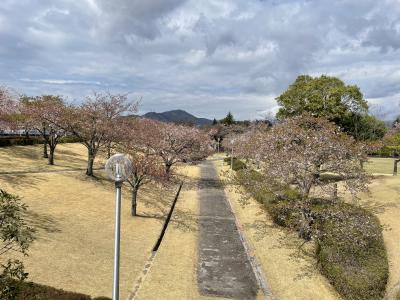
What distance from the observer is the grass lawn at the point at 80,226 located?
1520 centimetres

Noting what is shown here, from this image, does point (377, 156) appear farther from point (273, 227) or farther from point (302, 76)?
point (273, 227)

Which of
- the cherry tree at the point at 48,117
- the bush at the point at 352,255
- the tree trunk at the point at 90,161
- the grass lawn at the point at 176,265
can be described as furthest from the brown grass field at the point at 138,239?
the cherry tree at the point at 48,117

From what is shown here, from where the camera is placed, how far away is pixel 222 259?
1884cm

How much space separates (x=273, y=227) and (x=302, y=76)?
2338 cm

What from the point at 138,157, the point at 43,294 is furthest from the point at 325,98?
the point at 43,294

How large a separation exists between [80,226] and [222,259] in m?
8.29

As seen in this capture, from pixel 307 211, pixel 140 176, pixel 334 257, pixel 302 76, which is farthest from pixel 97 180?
pixel 302 76

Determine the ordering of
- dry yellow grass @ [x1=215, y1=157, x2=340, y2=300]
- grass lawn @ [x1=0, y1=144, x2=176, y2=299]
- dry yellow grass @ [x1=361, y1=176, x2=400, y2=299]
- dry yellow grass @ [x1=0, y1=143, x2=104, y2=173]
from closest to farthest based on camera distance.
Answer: grass lawn @ [x1=0, y1=144, x2=176, y2=299] → dry yellow grass @ [x1=215, y1=157, x2=340, y2=300] → dry yellow grass @ [x1=361, y1=176, x2=400, y2=299] → dry yellow grass @ [x1=0, y1=143, x2=104, y2=173]

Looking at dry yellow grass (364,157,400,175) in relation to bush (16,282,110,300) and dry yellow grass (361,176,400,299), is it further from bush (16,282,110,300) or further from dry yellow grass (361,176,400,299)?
bush (16,282,110,300)

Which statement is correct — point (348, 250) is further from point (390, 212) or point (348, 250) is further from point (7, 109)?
point (7, 109)

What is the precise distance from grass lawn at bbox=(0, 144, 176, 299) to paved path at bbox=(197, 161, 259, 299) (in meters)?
2.84

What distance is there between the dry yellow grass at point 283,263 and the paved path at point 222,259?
85cm

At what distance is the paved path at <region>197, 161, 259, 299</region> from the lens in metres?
15.5

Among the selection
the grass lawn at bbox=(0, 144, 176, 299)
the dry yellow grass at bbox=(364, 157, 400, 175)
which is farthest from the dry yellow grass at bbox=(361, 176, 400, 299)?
the grass lawn at bbox=(0, 144, 176, 299)
